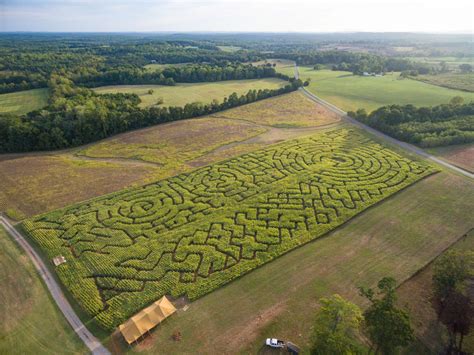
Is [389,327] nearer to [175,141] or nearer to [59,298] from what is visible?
[59,298]

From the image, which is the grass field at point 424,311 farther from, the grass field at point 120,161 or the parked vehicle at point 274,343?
the grass field at point 120,161

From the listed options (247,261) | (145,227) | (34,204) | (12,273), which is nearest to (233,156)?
(145,227)

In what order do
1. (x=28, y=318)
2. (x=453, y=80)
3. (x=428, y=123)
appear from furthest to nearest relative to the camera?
(x=453, y=80)
(x=428, y=123)
(x=28, y=318)

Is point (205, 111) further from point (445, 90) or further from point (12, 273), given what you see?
point (445, 90)

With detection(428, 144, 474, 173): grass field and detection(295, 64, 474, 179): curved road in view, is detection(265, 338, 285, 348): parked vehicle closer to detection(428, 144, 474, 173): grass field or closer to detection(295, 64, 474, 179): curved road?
detection(295, 64, 474, 179): curved road

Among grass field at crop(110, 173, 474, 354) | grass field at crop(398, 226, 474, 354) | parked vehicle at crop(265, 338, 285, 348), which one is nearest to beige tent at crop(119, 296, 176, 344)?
grass field at crop(110, 173, 474, 354)

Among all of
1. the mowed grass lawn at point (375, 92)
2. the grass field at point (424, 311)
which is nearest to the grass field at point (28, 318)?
the grass field at point (424, 311)

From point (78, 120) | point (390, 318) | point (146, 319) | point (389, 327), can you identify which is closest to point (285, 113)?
point (78, 120)
